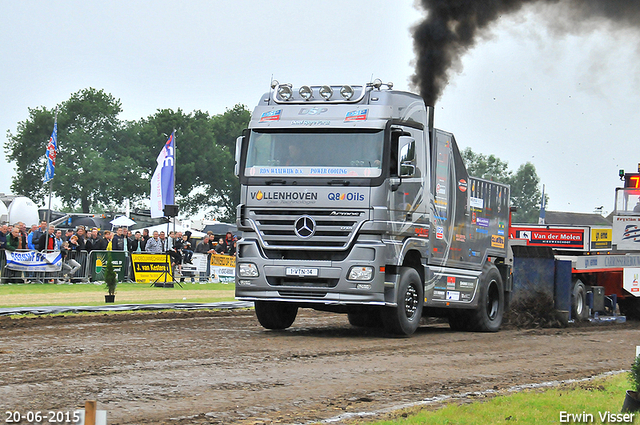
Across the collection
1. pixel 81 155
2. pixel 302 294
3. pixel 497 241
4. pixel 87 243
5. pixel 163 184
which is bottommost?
pixel 302 294

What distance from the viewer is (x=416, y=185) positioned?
14.6 m

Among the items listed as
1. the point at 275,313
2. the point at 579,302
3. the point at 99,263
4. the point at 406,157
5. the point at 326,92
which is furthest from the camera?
the point at 99,263

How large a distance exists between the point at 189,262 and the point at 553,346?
2224 centimetres

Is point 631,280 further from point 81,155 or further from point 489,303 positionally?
point 81,155

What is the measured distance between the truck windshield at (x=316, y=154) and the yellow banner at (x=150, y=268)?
16.9 metres

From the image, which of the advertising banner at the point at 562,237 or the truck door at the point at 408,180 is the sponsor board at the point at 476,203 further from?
the advertising banner at the point at 562,237

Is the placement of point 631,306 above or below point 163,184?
below

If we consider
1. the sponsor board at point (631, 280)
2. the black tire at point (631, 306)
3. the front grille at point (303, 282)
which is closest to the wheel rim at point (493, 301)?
the front grille at point (303, 282)

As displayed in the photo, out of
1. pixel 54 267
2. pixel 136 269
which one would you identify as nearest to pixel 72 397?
pixel 54 267

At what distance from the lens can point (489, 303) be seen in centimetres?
1759

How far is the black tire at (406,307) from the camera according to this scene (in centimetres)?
1427

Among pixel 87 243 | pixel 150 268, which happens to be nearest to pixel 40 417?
pixel 87 243

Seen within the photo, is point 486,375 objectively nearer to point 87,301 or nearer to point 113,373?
point 113,373

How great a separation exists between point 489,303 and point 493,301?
0.22m
